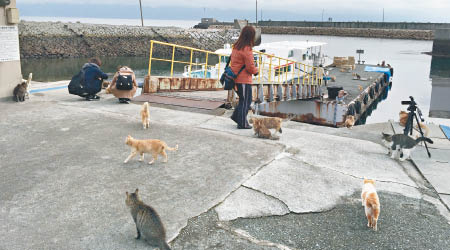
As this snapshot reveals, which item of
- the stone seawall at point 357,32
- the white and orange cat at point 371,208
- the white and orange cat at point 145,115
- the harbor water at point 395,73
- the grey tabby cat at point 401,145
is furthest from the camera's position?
the stone seawall at point 357,32

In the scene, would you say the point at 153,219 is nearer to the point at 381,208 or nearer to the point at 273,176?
the point at 273,176

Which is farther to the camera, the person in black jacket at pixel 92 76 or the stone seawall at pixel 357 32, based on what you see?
the stone seawall at pixel 357 32

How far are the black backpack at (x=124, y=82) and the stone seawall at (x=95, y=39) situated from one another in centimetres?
4587

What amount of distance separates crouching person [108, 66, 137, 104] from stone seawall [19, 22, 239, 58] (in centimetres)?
4567

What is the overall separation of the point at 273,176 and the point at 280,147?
1.29 m

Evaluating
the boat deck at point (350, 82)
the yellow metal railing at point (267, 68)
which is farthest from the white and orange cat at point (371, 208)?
the boat deck at point (350, 82)

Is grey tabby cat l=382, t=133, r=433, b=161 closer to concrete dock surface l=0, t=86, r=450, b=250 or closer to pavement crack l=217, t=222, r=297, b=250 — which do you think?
concrete dock surface l=0, t=86, r=450, b=250

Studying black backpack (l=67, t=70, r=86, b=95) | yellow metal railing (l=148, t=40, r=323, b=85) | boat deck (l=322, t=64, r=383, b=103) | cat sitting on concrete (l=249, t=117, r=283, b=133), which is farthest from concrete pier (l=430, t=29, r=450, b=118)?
black backpack (l=67, t=70, r=86, b=95)

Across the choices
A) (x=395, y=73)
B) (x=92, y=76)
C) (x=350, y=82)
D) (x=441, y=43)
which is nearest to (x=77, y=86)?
(x=92, y=76)

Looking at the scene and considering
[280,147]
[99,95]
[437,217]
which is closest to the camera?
[437,217]

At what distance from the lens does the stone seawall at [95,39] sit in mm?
49938

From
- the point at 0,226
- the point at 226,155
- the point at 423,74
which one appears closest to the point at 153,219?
the point at 0,226

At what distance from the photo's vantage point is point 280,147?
20.7ft

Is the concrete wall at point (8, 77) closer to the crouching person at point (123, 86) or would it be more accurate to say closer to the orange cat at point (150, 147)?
the crouching person at point (123, 86)
